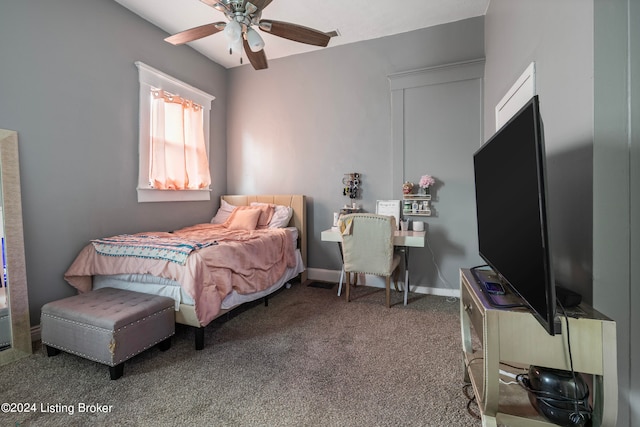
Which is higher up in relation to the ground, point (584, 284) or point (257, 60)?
point (257, 60)

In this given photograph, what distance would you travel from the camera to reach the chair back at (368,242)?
2.66 meters

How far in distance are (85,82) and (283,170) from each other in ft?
7.02

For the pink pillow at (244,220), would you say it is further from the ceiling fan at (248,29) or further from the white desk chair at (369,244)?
the ceiling fan at (248,29)

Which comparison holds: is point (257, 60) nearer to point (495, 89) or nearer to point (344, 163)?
point (344, 163)

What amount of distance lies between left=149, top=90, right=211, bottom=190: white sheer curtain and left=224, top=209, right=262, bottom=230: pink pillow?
0.64 meters

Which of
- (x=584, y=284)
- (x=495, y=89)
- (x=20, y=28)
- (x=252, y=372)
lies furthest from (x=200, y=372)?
(x=495, y=89)

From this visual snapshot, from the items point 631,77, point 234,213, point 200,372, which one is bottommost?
point 200,372

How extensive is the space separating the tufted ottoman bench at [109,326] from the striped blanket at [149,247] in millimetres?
299

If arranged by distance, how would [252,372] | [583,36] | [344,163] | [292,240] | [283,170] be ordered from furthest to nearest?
[283,170] < [344,163] < [292,240] < [252,372] < [583,36]

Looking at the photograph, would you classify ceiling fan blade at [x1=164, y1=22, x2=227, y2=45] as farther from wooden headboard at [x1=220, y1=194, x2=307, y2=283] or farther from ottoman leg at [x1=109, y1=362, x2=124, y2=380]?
ottoman leg at [x1=109, y1=362, x2=124, y2=380]

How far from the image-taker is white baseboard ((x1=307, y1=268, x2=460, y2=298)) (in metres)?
3.10

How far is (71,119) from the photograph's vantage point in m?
2.37

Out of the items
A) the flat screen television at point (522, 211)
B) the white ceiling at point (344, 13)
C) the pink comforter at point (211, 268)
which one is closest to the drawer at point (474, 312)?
the flat screen television at point (522, 211)

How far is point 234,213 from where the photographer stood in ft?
11.5
